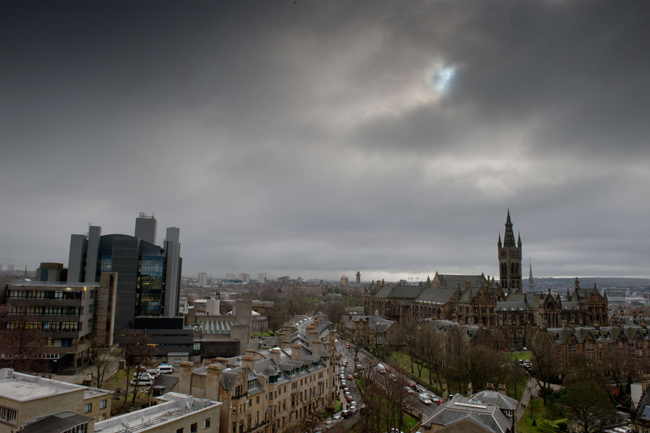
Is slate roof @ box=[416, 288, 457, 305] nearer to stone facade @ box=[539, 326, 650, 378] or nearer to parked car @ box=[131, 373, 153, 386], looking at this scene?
stone facade @ box=[539, 326, 650, 378]

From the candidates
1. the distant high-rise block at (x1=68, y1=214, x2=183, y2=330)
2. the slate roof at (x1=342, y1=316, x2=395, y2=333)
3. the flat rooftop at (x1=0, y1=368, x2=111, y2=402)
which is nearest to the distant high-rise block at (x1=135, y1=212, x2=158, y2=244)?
the distant high-rise block at (x1=68, y1=214, x2=183, y2=330)

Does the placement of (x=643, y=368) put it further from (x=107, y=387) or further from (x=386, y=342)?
(x=107, y=387)

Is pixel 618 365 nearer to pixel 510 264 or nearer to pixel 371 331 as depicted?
pixel 371 331

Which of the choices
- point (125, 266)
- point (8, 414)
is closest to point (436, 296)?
point (125, 266)

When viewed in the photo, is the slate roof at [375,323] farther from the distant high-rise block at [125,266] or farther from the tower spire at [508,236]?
the tower spire at [508,236]

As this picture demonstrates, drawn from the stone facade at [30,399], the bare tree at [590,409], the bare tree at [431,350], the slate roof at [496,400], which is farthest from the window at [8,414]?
the bare tree at [431,350]
